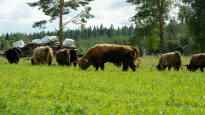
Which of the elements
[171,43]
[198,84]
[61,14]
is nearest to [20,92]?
[198,84]

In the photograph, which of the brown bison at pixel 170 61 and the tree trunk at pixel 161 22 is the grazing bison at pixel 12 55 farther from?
the tree trunk at pixel 161 22

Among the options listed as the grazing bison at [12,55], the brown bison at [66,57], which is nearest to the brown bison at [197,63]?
the brown bison at [66,57]

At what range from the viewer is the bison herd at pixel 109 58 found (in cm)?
3491

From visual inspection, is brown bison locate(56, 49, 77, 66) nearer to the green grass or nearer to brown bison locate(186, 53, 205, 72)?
brown bison locate(186, 53, 205, 72)

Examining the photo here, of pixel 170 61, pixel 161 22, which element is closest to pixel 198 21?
pixel 161 22

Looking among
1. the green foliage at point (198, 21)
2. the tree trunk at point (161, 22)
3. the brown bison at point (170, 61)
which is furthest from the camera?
the tree trunk at point (161, 22)

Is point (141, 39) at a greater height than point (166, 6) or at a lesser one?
lesser

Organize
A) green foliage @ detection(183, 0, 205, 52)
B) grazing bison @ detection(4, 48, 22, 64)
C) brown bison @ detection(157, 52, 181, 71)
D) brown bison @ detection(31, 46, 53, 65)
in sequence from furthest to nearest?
green foliage @ detection(183, 0, 205, 52) < grazing bison @ detection(4, 48, 22, 64) < brown bison @ detection(31, 46, 53, 65) < brown bison @ detection(157, 52, 181, 71)

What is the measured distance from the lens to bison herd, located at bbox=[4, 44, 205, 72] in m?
34.9

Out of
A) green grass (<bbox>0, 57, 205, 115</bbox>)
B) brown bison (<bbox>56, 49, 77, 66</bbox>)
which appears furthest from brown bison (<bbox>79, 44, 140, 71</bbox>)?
green grass (<bbox>0, 57, 205, 115</bbox>)

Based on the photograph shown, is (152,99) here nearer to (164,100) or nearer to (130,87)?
(164,100)

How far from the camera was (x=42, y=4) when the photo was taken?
197 feet

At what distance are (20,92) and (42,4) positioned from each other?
44.3m

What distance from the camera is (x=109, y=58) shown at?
35.0 meters
